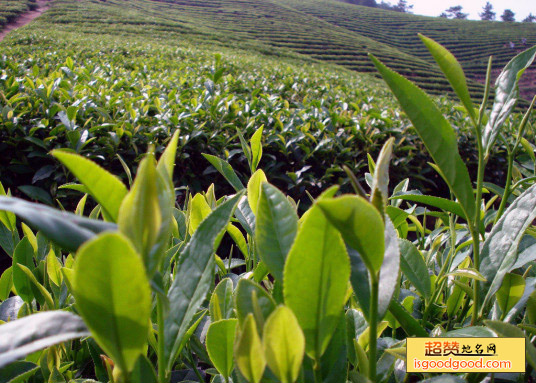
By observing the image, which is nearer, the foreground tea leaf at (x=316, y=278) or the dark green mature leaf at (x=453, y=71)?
the foreground tea leaf at (x=316, y=278)

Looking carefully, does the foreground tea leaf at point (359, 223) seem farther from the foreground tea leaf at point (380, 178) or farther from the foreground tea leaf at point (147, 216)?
the foreground tea leaf at point (147, 216)

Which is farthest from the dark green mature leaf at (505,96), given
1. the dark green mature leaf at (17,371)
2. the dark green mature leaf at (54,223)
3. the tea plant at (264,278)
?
the dark green mature leaf at (17,371)

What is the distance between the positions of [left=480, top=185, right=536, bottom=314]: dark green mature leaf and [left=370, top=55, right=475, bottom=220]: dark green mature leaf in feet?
0.38

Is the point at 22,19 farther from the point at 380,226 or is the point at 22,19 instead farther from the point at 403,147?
the point at 380,226

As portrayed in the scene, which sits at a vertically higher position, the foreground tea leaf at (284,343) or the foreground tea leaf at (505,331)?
the foreground tea leaf at (284,343)

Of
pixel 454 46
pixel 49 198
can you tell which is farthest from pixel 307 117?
pixel 454 46

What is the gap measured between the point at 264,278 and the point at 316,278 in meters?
0.38

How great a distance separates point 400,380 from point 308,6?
160 feet

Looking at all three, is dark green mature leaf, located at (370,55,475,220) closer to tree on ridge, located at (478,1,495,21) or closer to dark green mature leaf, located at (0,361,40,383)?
dark green mature leaf, located at (0,361,40,383)

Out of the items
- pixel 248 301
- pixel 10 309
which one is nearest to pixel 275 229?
pixel 248 301

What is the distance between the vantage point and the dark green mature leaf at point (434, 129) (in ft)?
1.49

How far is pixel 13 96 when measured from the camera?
9.05ft

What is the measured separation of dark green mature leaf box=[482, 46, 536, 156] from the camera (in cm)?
60

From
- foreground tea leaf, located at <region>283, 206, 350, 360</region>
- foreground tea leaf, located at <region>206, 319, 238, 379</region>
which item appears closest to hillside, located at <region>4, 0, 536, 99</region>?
foreground tea leaf, located at <region>206, 319, 238, 379</region>
